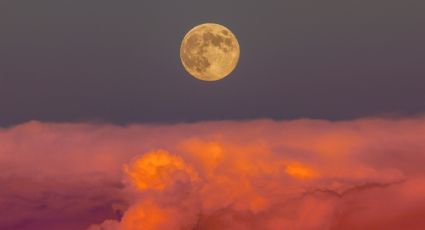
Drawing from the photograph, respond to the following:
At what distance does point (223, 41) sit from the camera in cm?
7112

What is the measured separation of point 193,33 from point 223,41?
173 inches

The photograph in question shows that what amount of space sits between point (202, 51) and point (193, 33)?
3435 millimetres

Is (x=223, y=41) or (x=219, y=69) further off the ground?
(x=223, y=41)

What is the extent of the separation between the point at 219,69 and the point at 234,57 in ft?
11.1

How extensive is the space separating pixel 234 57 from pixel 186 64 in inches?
267

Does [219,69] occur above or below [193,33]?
below

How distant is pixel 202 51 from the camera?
70.0m

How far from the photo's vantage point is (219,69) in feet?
226

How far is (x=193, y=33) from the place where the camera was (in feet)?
235

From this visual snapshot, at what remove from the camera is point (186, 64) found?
71375mm

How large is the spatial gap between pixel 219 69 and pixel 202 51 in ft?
11.8

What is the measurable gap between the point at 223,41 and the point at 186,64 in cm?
609

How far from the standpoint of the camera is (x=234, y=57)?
7088cm

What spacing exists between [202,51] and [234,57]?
4.58m
